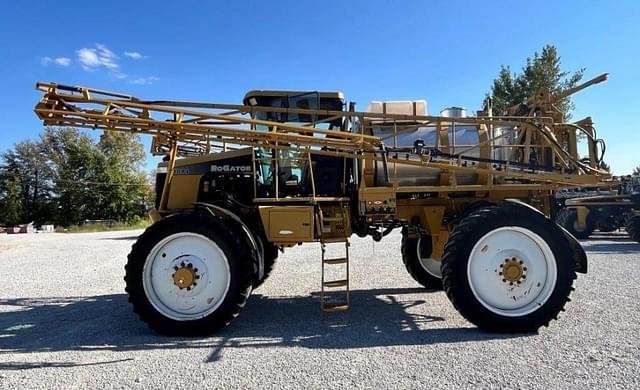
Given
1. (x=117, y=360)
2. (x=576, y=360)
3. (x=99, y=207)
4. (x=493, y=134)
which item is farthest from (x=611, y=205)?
(x=99, y=207)

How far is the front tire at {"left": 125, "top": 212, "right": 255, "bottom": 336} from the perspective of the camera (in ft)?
15.5

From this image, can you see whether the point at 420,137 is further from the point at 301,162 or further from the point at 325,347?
the point at 325,347

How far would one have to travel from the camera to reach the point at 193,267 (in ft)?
15.8

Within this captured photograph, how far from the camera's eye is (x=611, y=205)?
15539 millimetres

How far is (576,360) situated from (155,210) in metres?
5.06

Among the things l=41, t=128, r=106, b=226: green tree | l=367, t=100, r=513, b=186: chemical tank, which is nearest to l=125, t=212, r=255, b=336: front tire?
l=367, t=100, r=513, b=186: chemical tank

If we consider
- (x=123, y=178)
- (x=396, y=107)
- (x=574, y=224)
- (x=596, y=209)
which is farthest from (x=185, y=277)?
(x=123, y=178)

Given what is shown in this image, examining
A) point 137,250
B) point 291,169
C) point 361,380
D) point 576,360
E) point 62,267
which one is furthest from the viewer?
point 62,267

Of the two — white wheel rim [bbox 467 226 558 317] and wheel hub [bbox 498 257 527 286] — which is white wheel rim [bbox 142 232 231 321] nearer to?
white wheel rim [bbox 467 226 558 317]

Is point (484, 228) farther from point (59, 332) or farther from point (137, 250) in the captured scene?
Result: point (59, 332)

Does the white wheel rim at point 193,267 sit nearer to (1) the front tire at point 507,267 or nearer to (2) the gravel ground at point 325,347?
(2) the gravel ground at point 325,347

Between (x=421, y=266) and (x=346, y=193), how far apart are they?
2.13m

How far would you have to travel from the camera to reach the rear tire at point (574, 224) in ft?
51.0

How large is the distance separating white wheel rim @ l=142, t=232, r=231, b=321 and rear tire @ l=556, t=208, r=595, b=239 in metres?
14.9
